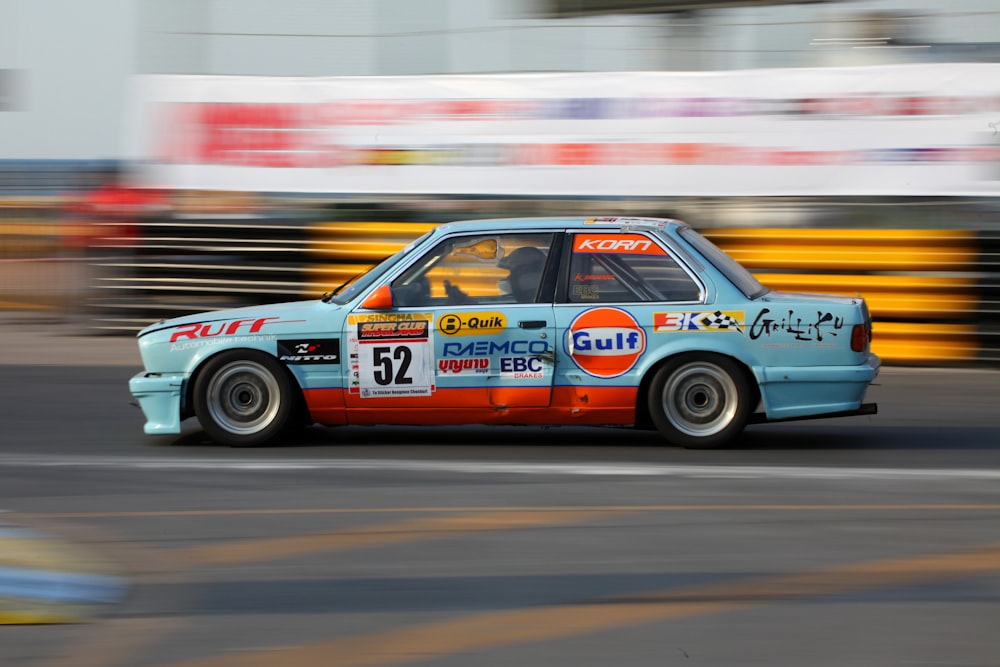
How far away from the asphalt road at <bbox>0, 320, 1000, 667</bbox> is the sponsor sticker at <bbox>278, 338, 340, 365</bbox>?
55cm

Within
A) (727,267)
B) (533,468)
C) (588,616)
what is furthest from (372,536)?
(727,267)

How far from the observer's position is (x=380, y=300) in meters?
8.09

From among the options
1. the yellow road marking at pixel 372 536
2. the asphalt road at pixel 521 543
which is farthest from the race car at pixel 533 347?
the yellow road marking at pixel 372 536

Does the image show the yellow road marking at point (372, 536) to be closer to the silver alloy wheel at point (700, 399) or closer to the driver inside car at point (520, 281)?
the silver alloy wheel at point (700, 399)

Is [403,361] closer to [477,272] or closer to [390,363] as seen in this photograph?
[390,363]

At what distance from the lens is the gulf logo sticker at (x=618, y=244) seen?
8.16 m

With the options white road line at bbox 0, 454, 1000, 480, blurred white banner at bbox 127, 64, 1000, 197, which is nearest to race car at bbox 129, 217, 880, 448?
white road line at bbox 0, 454, 1000, 480

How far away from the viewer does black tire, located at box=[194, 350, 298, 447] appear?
8227 millimetres

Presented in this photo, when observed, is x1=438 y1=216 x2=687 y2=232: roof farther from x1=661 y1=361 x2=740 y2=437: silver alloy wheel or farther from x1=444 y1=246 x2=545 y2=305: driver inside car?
x1=661 y1=361 x2=740 y2=437: silver alloy wheel

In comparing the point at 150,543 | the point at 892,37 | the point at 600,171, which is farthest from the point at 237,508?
the point at 892,37

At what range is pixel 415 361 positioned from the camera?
8094 millimetres

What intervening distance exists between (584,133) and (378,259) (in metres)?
2.40

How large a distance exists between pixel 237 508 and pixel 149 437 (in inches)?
96.7

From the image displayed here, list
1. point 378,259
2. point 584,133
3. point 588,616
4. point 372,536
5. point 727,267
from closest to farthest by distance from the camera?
point 588,616 → point 372,536 → point 727,267 → point 584,133 → point 378,259
